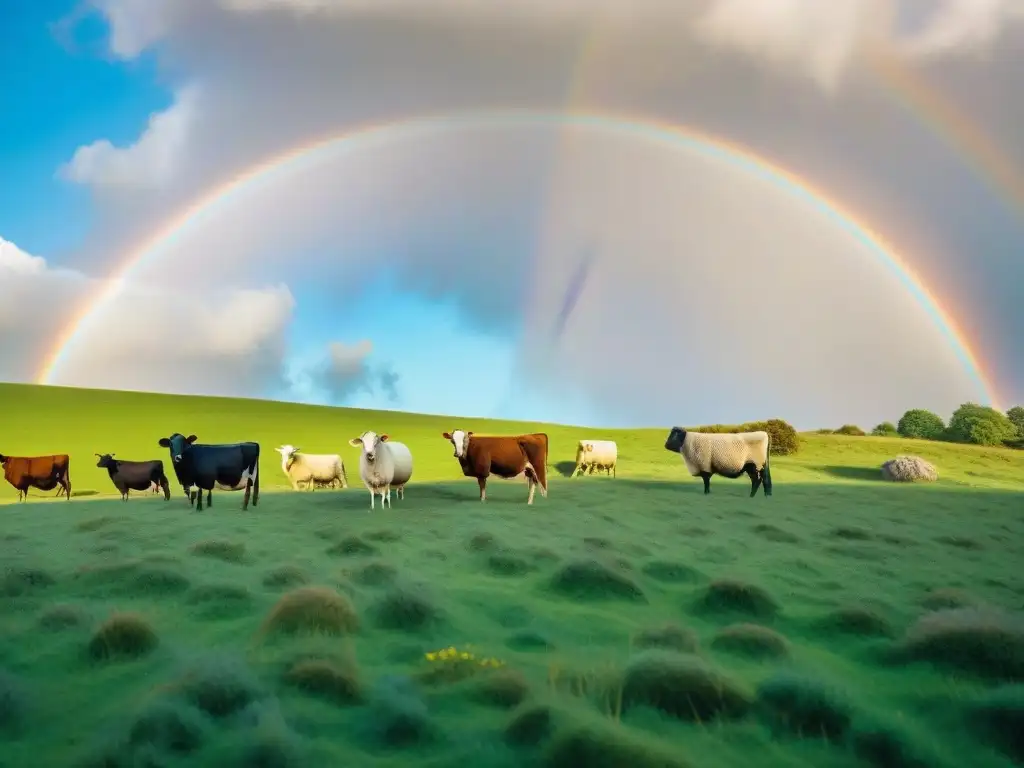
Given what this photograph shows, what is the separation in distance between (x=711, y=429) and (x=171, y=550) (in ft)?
149

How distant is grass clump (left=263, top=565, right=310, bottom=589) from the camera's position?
10.5 m

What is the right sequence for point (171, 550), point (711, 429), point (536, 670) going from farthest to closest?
point (711, 429) < point (171, 550) < point (536, 670)

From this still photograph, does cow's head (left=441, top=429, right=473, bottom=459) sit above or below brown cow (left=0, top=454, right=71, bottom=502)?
above

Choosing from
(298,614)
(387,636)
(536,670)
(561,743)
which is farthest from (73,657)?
(561,743)

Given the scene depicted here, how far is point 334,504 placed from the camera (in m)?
21.3

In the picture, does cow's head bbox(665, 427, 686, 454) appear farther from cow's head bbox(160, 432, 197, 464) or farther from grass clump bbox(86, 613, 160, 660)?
grass clump bbox(86, 613, 160, 660)

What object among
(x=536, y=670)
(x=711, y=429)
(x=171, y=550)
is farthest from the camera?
(x=711, y=429)

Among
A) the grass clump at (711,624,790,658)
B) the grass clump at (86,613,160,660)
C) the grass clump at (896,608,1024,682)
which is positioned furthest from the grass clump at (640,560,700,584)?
the grass clump at (86,613,160,660)

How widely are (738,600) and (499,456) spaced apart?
43.7 ft

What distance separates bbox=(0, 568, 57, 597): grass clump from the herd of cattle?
7508mm

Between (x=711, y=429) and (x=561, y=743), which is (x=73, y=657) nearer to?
(x=561, y=743)

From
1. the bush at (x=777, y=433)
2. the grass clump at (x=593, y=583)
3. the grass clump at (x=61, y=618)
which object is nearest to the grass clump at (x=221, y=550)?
the grass clump at (x=61, y=618)

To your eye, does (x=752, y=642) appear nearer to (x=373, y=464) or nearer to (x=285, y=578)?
(x=285, y=578)

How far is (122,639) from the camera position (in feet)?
25.0
